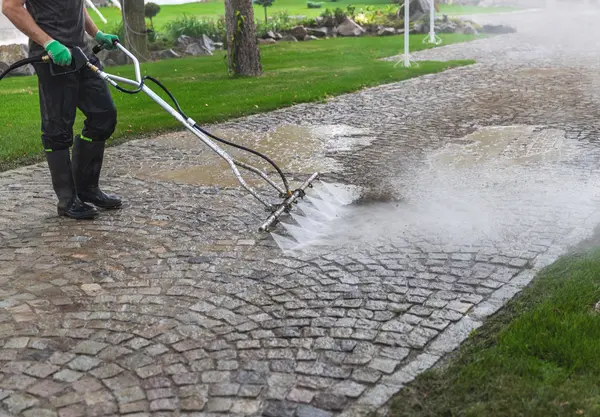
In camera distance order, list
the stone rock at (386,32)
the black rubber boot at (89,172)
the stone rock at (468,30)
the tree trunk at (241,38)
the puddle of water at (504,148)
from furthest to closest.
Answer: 1. the stone rock at (386,32)
2. the stone rock at (468,30)
3. the tree trunk at (241,38)
4. the puddle of water at (504,148)
5. the black rubber boot at (89,172)

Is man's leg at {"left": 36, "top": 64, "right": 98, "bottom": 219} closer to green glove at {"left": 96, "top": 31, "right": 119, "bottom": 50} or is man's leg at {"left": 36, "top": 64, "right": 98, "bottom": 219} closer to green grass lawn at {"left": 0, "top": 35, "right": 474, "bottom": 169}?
green glove at {"left": 96, "top": 31, "right": 119, "bottom": 50}

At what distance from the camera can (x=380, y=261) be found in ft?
14.9

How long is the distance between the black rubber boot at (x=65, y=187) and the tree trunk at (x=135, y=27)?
39.0ft

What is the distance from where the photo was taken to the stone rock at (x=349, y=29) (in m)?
24.1

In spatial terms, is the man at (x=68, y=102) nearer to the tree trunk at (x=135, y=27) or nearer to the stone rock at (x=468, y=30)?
the tree trunk at (x=135, y=27)

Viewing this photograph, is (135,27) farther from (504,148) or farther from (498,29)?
(498,29)

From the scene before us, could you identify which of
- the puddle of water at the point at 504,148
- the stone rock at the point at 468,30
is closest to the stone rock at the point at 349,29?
the stone rock at the point at 468,30

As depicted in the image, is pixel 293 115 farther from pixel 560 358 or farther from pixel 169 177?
pixel 560 358

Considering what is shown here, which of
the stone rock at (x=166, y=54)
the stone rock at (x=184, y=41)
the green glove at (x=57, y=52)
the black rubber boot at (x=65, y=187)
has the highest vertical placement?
the green glove at (x=57, y=52)

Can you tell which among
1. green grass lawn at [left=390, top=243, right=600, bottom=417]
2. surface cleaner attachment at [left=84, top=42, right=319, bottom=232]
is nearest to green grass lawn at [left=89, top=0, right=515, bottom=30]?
surface cleaner attachment at [left=84, top=42, right=319, bottom=232]

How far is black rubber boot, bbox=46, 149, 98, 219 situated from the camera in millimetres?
5465

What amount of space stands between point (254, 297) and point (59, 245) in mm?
1677

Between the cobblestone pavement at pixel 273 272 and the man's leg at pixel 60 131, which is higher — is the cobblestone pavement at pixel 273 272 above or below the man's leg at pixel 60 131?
below

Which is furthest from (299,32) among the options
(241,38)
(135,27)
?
(241,38)
